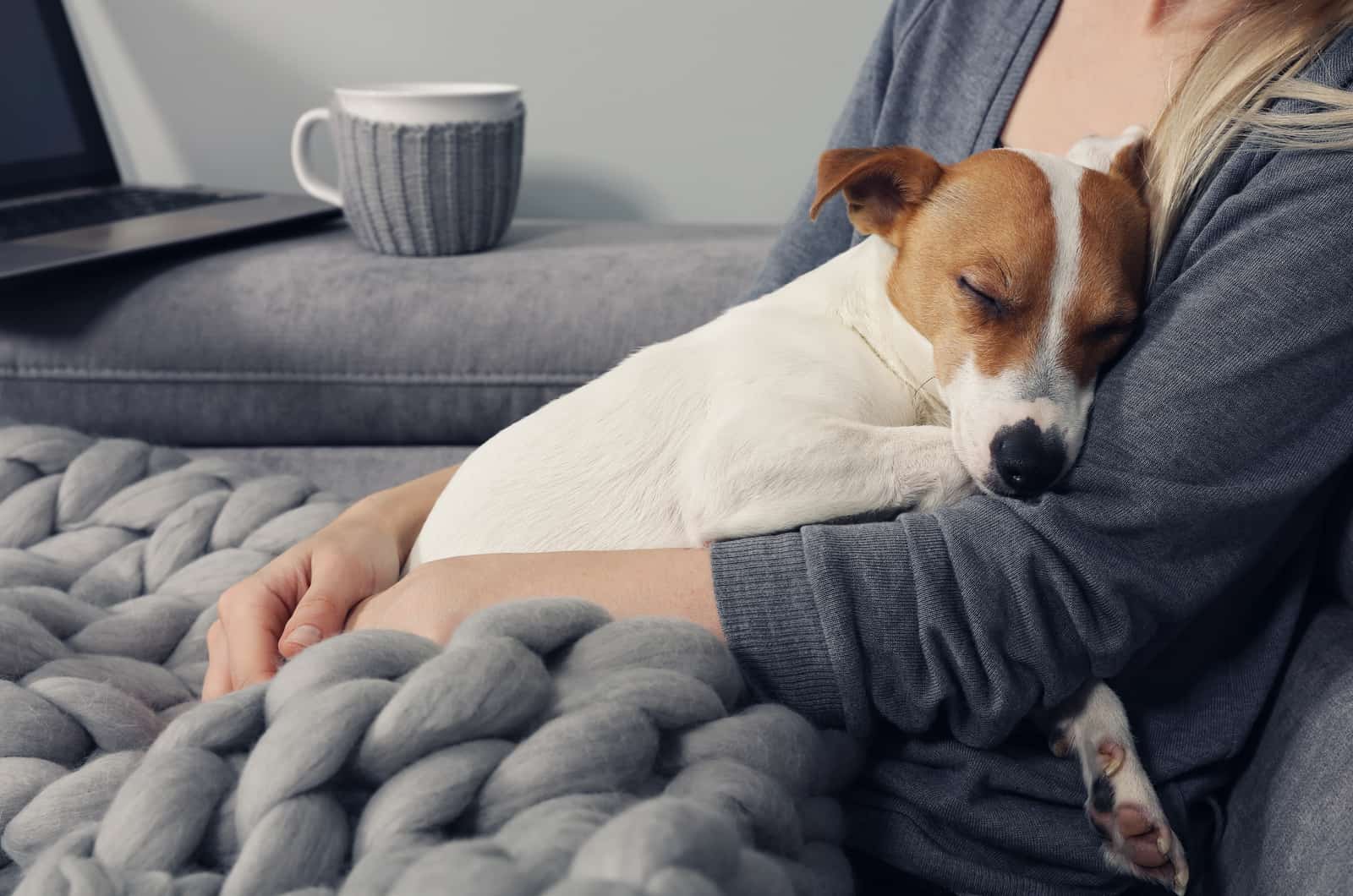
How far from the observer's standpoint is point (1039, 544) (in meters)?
0.73

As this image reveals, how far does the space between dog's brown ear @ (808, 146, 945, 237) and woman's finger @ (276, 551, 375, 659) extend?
20.3 inches

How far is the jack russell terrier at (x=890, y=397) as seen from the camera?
827 mm

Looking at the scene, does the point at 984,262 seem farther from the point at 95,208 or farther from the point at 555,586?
the point at 95,208

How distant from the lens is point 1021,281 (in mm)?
889

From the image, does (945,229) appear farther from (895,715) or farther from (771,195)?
(771,195)

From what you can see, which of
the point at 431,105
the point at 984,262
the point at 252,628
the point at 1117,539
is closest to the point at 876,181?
the point at 984,262

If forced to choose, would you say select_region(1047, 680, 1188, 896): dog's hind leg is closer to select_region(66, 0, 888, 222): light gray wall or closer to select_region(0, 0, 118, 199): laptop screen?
select_region(66, 0, 888, 222): light gray wall

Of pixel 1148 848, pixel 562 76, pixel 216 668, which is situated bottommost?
pixel 1148 848

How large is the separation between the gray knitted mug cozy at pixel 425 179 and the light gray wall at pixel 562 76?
0.39 metres

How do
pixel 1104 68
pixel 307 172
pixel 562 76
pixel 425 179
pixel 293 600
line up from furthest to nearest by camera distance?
1. pixel 562 76
2. pixel 307 172
3. pixel 425 179
4. pixel 1104 68
5. pixel 293 600

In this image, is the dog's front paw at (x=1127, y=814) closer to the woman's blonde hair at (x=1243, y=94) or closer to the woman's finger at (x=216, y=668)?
the woman's blonde hair at (x=1243, y=94)

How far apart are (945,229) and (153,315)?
117 centimetres

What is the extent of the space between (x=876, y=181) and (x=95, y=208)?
5.16ft

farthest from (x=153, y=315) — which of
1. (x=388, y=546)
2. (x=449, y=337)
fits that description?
(x=388, y=546)
